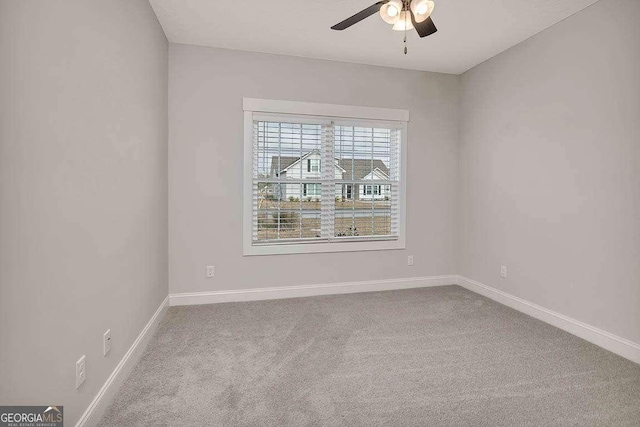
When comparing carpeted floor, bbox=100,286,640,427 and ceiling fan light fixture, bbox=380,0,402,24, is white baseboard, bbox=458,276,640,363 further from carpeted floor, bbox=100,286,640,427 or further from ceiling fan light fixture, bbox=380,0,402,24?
ceiling fan light fixture, bbox=380,0,402,24

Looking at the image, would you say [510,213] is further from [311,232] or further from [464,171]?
[311,232]

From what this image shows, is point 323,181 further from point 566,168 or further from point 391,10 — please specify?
point 566,168

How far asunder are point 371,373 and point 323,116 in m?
2.63

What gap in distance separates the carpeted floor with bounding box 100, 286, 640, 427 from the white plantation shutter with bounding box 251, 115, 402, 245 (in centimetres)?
100

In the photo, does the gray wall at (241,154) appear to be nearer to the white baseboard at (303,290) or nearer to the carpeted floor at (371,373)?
the white baseboard at (303,290)

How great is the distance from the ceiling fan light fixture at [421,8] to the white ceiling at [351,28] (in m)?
0.77

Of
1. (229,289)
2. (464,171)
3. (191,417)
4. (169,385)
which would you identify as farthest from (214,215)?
(464,171)

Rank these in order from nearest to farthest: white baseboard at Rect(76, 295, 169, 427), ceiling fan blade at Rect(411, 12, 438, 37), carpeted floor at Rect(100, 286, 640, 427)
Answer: white baseboard at Rect(76, 295, 169, 427) → carpeted floor at Rect(100, 286, 640, 427) → ceiling fan blade at Rect(411, 12, 438, 37)

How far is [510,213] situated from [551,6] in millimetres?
1797

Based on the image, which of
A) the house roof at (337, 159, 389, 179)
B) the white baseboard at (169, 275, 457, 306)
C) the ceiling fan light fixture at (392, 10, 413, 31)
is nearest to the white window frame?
the house roof at (337, 159, 389, 179)

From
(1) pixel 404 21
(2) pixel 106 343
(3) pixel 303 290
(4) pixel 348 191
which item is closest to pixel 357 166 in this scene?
(4) pixel 348 191

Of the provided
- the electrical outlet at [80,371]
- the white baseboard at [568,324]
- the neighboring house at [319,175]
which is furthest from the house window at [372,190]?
the electrical outlet at [80,371]

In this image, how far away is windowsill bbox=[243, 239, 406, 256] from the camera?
→ 11.8 ft

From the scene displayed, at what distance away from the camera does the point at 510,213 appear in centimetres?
341
